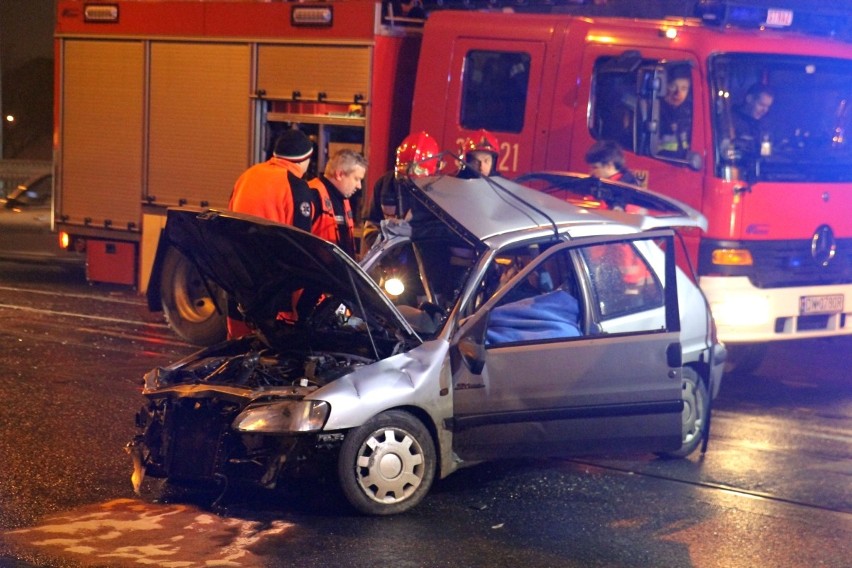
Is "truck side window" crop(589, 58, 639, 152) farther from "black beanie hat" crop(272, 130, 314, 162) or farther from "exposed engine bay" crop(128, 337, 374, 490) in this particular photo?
"exposed engine bay" crop(128, 337, 374, 490)

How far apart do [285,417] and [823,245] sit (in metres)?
5.34

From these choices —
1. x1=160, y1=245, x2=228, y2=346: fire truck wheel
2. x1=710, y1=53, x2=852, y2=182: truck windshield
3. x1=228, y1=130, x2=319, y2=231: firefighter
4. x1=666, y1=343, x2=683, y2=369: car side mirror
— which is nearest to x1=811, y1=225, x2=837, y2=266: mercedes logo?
x1=710, y1=53, x2=852, y2=182: truck windshield

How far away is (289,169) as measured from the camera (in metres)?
7.80

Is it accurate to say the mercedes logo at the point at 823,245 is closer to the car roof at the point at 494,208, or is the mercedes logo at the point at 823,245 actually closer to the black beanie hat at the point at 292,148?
the car roof at the point at 494,208

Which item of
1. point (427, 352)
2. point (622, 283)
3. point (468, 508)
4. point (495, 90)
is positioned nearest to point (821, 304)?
point (495, 90)

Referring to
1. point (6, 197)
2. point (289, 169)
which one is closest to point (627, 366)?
point (289, 169)

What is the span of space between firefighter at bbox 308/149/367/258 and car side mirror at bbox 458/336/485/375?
2.06 metres

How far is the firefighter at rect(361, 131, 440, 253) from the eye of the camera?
7754 mm

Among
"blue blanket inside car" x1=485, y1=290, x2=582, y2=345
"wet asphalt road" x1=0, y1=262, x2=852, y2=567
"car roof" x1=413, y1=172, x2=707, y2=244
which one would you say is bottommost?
"wet asphalt road" x1=0, y1=262, x2=852, y2=567

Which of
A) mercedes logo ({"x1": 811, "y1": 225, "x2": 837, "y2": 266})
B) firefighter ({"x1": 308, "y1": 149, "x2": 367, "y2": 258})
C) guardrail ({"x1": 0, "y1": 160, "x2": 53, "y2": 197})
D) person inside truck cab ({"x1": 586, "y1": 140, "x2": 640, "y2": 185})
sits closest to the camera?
firefighter ({"x1": 308, "y1": 149, "x2": 367, "y2": 258})

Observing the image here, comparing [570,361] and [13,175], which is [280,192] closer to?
[570,361]

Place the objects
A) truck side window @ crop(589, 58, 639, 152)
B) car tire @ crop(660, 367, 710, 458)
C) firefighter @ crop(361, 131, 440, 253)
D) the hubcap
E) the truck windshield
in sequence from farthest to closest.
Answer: truck side window @ crop(589, 58, 639, 152) → the truck windshield → firefighter @ crop(361, 131, 440, 253) → car tire @ crop(660, 367, 710, 458) → the hubcap

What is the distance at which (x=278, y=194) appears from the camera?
762cm

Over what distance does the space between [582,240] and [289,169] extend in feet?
7.17
